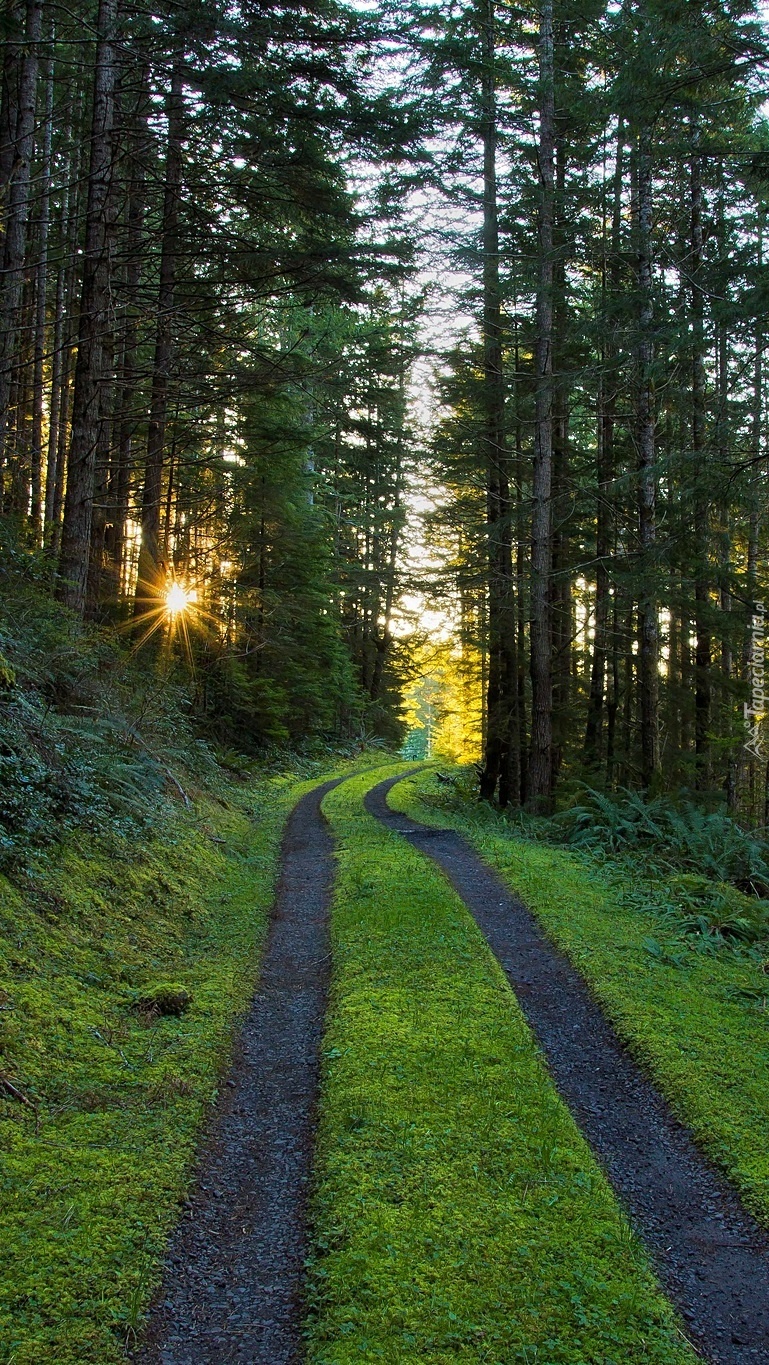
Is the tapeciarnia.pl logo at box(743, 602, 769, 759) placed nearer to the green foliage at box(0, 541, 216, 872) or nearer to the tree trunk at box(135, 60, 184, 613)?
the green foliage at box(0, 541, 216, 872)

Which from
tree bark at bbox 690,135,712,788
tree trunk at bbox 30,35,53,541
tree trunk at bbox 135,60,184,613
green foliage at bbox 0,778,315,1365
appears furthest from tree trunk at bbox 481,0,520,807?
green foliage at bbox 0,778,315,1365

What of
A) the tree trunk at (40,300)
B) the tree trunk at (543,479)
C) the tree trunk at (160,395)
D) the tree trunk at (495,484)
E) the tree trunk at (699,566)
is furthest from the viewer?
the tree trunk at (495,484)

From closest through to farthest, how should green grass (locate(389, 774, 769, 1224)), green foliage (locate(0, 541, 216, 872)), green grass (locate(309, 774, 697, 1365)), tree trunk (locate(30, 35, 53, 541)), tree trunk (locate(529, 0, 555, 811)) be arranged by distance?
green grass (locate(309, 774, 697, 1365)) → green grass (locate(389, 774, 769, 1224)) → green foliage (locate(0, 541, 216, 872)) → tree trunk (locate(30, 35, 53, 541)) → tree trunk (locate(529, 0, 555, 811))

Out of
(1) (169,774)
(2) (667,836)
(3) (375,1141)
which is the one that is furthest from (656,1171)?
(1) (169,774)

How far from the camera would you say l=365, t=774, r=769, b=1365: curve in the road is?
11.6 ft

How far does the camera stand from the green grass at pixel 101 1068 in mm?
3314

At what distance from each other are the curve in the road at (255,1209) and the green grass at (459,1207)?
17 centimetres

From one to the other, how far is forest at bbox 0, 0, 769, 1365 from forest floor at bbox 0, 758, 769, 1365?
0.03 meters

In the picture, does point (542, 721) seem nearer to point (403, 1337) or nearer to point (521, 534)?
point (521, 534)

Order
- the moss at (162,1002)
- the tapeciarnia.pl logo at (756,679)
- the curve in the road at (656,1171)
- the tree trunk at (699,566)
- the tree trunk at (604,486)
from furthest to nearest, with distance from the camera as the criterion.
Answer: the tree trunk at (604,486) → the tapeciarnia.pl logo at (756,679) → the tree trunk at (699,566) → the moss at (162,1002) → the curve in the road at (656,1171)

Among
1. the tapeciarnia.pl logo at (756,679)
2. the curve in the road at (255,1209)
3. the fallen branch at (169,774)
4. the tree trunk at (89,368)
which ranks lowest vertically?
the curve in the road at (255,1209)

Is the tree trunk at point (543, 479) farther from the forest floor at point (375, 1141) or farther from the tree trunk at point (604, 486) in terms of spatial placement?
the forest floor at point (375, 1141)

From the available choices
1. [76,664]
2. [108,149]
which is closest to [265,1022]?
[76,664]

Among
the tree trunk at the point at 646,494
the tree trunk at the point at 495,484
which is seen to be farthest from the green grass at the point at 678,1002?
the tree trunk at the point at 495,484
